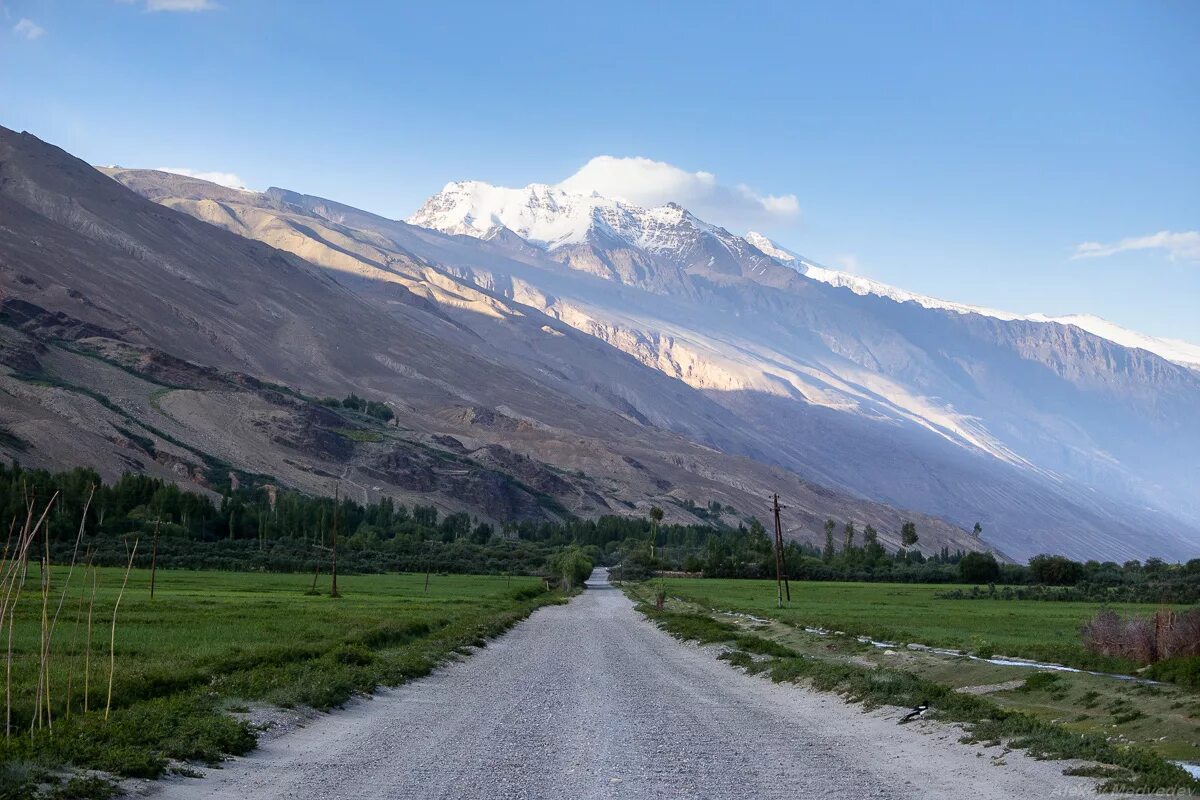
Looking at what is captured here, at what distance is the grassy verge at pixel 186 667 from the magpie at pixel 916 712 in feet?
36.4

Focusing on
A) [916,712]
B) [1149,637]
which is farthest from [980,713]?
[1149,637]

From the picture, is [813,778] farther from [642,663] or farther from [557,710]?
[642,663]

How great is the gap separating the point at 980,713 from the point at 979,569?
9613cm

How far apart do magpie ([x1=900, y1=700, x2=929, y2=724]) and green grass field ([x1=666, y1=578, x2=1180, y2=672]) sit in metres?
7.18

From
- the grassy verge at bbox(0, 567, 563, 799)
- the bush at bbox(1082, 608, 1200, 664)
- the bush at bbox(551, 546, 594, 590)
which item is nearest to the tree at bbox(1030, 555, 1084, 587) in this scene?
the bush at bbox(551, 546, 594, 590)

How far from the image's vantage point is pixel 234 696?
2094 cm

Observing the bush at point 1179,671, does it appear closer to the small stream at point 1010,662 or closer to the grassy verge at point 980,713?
the small stream at point 1010,662

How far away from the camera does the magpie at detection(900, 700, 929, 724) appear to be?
2098cm

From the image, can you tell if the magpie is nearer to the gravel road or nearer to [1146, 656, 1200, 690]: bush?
the gravel road

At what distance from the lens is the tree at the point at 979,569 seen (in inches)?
4333

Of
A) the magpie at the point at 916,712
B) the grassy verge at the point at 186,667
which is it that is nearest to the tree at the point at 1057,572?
the grassy verge at the point at 186,667

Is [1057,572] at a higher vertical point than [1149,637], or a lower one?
lower

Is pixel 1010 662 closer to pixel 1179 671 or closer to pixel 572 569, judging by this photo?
pixel 1179 671

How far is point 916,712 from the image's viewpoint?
69.6ft
